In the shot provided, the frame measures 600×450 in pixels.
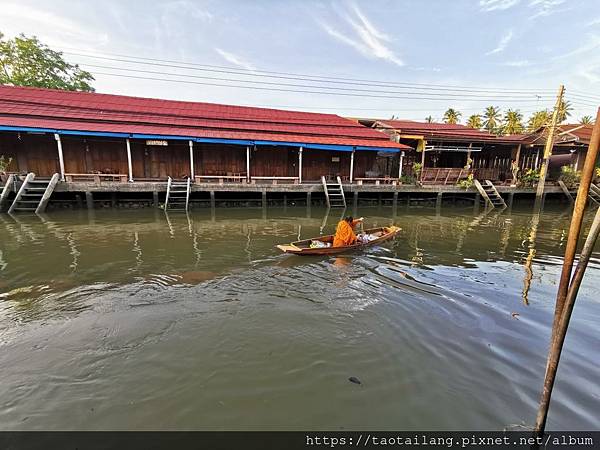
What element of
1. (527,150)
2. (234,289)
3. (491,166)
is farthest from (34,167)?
(527,150)

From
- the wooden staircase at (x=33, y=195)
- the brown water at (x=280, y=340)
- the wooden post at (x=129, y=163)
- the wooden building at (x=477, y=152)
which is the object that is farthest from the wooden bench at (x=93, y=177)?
the wooden building at (x=477, y=152)

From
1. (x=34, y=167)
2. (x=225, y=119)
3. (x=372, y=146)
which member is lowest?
(x=34, y=167)

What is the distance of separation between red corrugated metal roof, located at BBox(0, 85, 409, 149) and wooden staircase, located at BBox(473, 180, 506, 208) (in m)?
5.00

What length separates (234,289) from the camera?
5906 millimetres

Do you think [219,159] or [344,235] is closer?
[344,235]

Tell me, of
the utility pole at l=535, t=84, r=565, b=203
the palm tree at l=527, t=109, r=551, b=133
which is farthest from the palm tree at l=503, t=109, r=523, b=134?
the utility pole at l=535, t=84, r=565, b=203

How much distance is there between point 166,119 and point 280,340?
55.4 ft

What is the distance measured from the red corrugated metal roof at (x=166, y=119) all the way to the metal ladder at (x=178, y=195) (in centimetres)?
254

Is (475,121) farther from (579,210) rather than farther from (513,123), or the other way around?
(579,210)

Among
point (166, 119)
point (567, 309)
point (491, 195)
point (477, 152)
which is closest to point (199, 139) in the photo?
point (166, 119)

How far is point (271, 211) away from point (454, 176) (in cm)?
1182

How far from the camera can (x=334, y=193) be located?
1694 centimetres

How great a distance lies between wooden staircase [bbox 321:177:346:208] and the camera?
1667 centimetres
